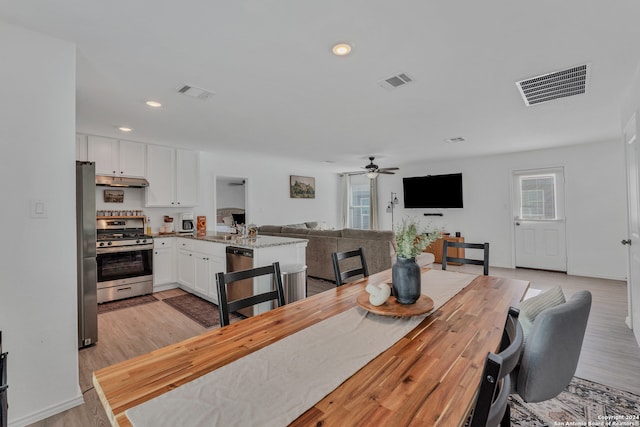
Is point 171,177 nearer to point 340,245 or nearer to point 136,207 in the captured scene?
point 136,207

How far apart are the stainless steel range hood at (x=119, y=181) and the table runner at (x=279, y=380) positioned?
4.31m

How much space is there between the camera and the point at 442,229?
274 inches

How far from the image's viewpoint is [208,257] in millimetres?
3934

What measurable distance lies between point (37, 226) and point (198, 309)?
2.27 m

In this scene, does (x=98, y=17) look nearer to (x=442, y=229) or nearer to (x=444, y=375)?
(x=444, y=375)

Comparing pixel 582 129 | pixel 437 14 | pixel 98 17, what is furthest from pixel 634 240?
pixel 98 17

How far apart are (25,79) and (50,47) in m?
0.28

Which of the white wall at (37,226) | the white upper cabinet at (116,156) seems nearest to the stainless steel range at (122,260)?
the white upper cabinet at (116,156)

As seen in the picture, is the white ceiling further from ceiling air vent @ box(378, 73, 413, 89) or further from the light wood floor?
the light wood floor

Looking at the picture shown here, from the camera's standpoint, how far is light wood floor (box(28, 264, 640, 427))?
2072 mm

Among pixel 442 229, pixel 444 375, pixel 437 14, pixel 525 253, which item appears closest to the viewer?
pixel 444 375

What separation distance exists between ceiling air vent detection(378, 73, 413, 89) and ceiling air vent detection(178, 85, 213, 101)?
1.63 metres

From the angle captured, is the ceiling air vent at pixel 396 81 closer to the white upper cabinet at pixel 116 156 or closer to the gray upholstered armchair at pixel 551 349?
the gray upholstered armchair at pixel 551 349

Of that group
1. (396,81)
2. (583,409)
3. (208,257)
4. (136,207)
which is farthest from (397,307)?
(136,207)
